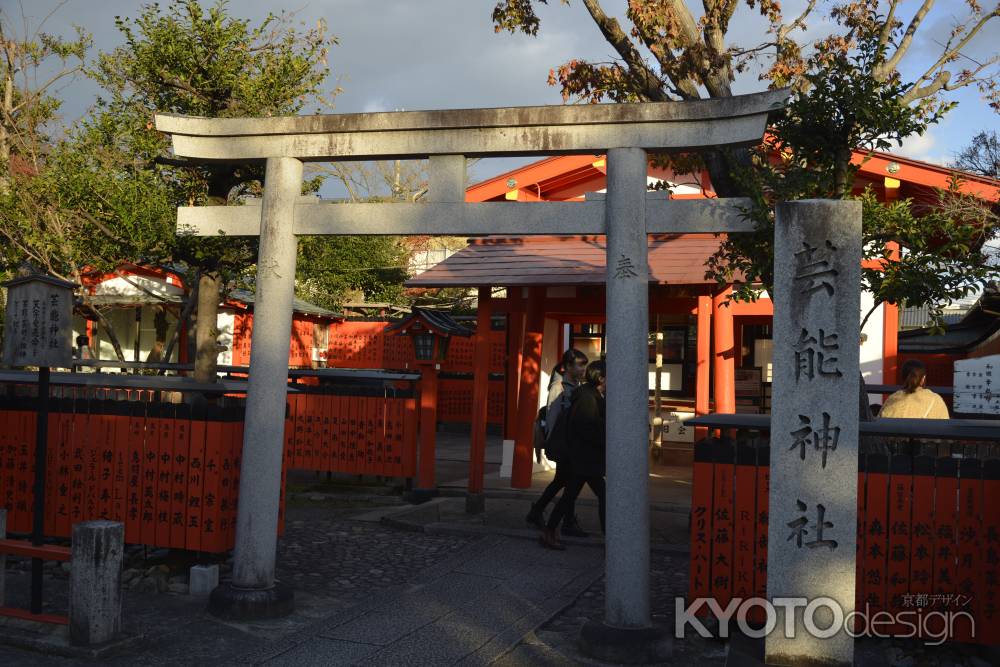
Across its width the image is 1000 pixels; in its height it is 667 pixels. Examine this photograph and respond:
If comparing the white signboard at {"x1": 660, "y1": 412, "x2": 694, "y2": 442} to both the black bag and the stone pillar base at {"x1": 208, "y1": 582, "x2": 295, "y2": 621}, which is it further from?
the stone pillar base at {"x1": 208, "y1": 582, "x2": 295, "y2": 621}

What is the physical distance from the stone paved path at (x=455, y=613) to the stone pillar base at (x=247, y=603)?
348 millimetres

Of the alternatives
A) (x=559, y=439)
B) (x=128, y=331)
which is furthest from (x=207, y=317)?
(x=128, y=331)

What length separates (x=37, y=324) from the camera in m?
6.42

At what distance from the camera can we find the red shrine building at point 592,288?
1191 centimetres

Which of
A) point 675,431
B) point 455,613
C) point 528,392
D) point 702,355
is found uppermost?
point 702,355

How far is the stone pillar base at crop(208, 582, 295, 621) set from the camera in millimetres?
6672

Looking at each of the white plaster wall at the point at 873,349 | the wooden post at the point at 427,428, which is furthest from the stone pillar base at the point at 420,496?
the white plaster wall at the point at 873,349

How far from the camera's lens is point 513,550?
9164 mm

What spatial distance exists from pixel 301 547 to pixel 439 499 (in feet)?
9.70

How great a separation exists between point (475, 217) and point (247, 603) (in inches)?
132

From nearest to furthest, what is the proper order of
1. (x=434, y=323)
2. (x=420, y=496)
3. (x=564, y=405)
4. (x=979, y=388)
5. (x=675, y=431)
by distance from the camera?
(x=979, y=388) < (x=564, y=405) < (x=434, y=323) < (x=420, y=496) < (x=675, y=431)

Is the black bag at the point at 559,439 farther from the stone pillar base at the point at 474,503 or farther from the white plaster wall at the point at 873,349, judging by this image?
the white plaster wall at the point at 873,349

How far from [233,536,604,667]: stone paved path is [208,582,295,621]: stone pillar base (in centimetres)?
35

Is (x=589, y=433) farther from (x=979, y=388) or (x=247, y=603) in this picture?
(x=979, y=388)
